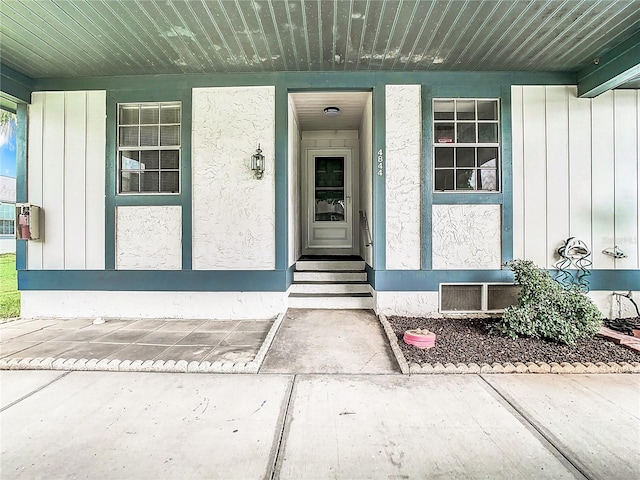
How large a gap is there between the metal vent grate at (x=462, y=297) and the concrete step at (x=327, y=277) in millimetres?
1196

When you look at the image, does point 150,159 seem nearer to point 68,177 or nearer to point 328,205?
point 68,177

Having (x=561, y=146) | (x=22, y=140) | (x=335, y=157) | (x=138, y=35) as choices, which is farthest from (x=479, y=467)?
(x=22, y=140)

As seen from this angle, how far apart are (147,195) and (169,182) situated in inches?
13.5

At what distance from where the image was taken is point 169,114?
422 cm

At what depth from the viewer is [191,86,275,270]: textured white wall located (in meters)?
4.08

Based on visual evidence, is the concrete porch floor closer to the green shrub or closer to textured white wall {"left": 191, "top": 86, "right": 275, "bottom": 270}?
textured white wall {"left": 191, "top": 86, "right": 275, "bottom": 270}

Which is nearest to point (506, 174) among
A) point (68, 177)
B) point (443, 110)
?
point (443, 110)

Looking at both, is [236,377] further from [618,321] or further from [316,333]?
[618,321]

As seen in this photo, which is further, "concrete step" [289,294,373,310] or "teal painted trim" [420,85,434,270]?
"concrete step" [289,294,373,310]

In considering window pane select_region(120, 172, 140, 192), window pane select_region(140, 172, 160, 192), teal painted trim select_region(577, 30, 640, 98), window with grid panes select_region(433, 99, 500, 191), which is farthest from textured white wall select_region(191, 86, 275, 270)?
teal painted trim select_region(577, 30, 640, 98)

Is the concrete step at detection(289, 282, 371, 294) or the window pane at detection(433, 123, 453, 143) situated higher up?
the window pane at detection(433, 123, 453, 143)

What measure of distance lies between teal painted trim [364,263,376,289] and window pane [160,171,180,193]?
3007mm

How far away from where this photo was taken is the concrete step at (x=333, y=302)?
4254mm

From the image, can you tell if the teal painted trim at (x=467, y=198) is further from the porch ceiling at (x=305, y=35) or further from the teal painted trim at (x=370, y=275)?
the porch ceiling at (x=305, y=35)
